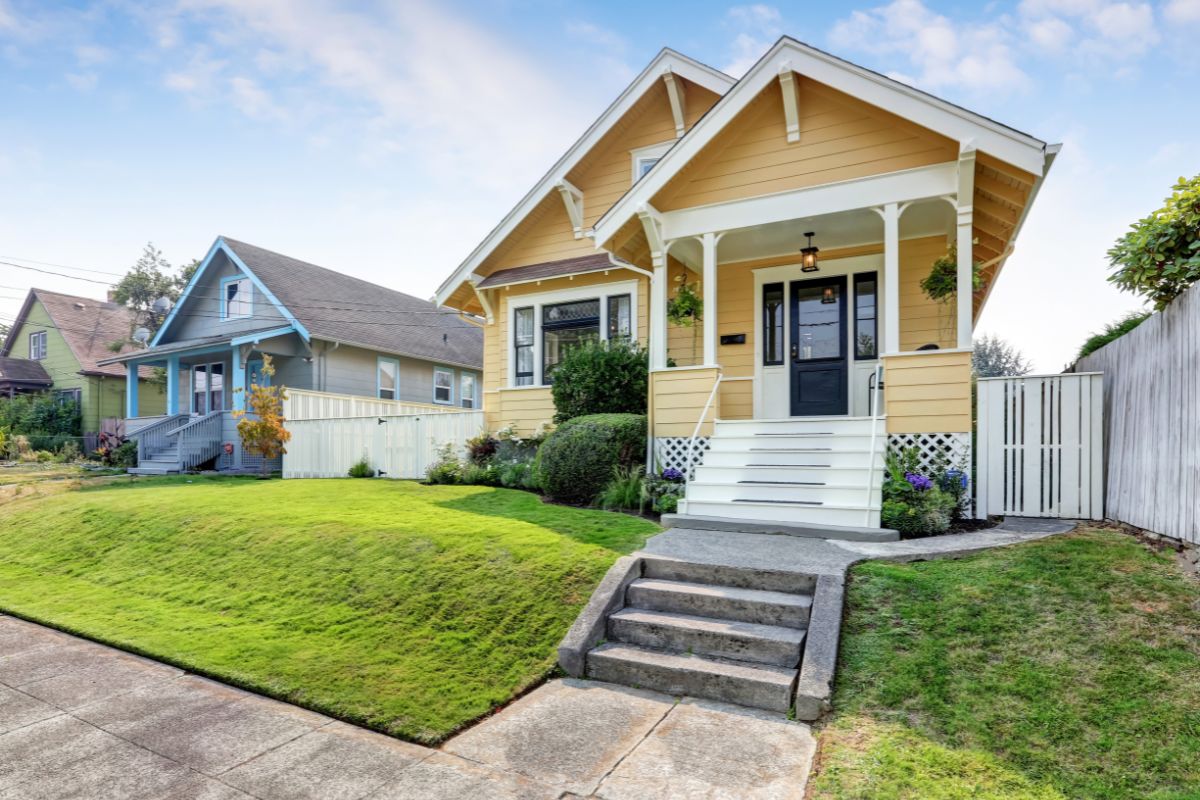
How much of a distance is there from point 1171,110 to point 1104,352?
4.12 m

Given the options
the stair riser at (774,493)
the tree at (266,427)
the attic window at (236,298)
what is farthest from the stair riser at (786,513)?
the attic window at (236,298)

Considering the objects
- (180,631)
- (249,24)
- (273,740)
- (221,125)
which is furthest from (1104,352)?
(221,125)

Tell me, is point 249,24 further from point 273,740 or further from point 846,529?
point 846,529

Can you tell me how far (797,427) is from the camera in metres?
8.27

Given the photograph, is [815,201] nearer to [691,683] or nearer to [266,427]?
[691,683]

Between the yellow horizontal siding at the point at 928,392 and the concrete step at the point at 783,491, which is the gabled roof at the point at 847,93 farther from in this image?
the concrete step at the point at 783,491

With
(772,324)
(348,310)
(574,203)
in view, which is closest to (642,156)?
(574,203)

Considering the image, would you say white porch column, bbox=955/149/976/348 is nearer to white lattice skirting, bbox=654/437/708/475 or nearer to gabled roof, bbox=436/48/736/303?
white lattice skirting, bbox=654/437/708/475

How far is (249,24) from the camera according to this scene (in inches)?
372

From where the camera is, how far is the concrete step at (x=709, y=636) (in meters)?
4.09

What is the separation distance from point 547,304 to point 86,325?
2646 centimetres

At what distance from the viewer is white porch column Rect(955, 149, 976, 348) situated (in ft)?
23.7

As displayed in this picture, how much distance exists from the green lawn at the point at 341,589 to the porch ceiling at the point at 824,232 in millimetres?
4672

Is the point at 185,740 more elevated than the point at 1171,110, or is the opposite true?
the point at 1171,110
